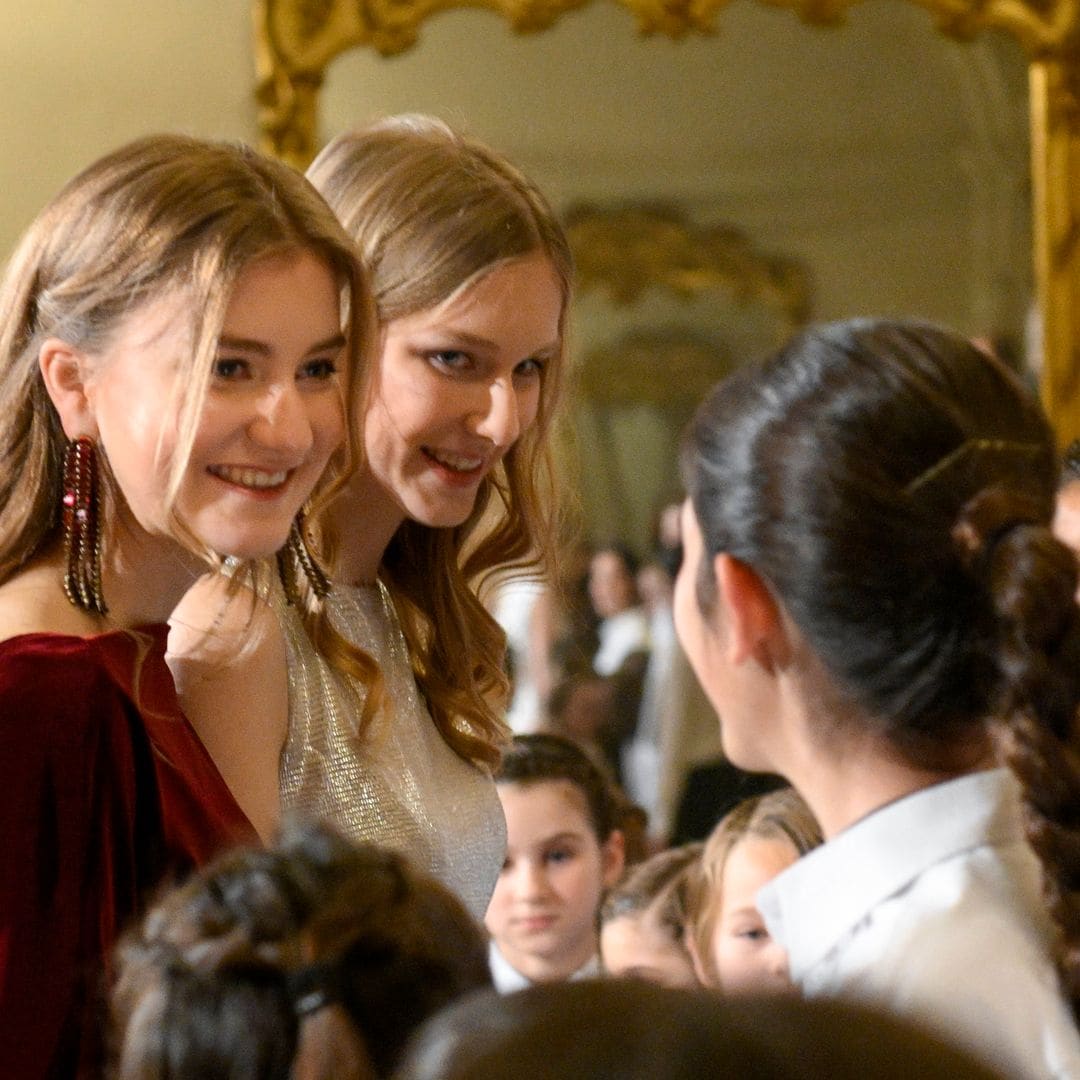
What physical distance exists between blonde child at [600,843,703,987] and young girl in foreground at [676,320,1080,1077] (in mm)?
1084

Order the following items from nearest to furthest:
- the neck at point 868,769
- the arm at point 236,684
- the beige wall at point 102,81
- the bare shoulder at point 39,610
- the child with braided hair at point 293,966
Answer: the child with braided hair at point 293,966 → the neck at point 868,769 → the bare shoulder at point 39,610 → the arm at point 236,684 → the beige wall at point 102,81

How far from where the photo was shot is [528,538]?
5.94 feet

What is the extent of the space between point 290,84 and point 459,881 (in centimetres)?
173

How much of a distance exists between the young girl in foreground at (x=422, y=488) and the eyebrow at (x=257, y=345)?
8.8 inches

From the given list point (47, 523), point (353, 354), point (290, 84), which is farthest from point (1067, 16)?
point (47, 523)

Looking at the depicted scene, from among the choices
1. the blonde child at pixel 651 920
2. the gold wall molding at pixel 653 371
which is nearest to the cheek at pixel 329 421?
the blonde child at pixel 651 920

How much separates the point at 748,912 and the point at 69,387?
954 mm

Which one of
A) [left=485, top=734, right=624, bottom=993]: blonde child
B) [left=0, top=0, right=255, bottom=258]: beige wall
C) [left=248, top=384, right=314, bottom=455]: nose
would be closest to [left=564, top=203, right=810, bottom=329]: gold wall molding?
[left=0, top=0, right=255, bottom=258]: beige wall

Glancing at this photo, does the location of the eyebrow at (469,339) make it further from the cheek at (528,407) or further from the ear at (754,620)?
the ear at (754,620)

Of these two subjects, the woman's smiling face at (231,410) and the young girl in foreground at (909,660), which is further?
the woman's smiling face at (231,410)

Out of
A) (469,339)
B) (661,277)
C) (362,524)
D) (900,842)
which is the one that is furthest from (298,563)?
(661,277)

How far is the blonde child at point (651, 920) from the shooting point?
2125 mm

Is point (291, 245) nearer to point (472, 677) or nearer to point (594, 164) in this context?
point (472, 677)

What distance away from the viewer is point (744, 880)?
1.94 metres
